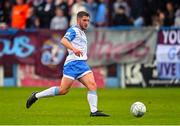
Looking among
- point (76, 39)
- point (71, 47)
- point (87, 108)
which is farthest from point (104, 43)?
point (71, 47)

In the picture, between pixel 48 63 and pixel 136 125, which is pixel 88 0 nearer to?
pixel 48 63

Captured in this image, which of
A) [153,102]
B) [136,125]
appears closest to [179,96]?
Answer: [153,102]

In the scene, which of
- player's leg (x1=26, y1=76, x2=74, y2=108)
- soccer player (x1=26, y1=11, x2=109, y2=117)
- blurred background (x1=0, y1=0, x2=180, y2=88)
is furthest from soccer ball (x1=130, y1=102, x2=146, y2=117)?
blurred background (x1=0, y1=0, x2=180, y2=88)

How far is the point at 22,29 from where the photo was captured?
25406 mm

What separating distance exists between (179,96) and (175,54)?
148 inches

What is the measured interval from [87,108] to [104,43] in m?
7.97

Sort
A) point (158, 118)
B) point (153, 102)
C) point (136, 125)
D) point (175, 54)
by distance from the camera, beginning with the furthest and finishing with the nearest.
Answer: point (175, 54), point (153, 102), point (158, 118), point (136, 125)

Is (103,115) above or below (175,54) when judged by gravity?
below

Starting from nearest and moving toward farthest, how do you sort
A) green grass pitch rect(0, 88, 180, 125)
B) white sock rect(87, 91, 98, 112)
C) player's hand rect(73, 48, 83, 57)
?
green grass pitch rect(0, 88, 180, 125) → player's hand rect(73, 48, 83, 57) → white sock rect(87, 91, 98, 112)

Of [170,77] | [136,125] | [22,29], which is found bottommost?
[136,125]

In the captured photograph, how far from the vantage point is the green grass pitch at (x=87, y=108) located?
13.5 meters

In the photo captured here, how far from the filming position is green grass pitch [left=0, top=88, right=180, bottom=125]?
13547 mm

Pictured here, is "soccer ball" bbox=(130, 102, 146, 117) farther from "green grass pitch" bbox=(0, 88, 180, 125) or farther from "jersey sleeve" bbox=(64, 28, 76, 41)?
"jersey sleeve" bbox=(64, 28, 76, 41)

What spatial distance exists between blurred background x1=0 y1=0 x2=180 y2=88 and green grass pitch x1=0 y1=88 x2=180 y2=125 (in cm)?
95
